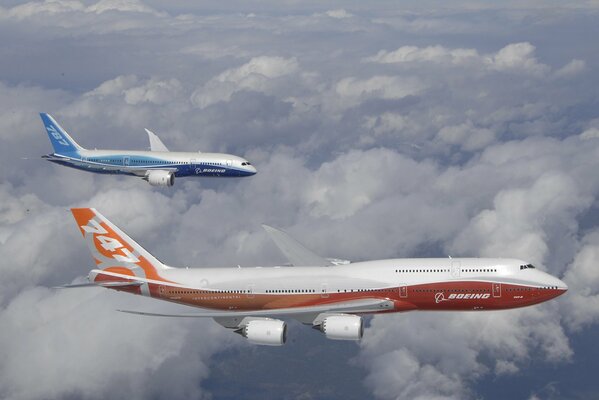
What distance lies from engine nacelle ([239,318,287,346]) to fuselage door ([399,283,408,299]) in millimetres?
15483

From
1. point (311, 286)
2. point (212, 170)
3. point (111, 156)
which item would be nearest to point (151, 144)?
point (111, 156)

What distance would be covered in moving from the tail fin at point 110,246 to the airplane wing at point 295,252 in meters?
17.3

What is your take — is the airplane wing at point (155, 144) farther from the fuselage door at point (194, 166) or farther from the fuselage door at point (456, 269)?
the fuselage door at point (456, 269)

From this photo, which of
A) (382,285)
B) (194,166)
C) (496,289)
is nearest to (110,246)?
(382,285)

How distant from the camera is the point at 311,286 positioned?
8444 cm

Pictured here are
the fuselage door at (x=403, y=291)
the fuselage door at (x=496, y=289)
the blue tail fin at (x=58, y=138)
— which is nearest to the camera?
the fuselage door at (x=496, y=289)

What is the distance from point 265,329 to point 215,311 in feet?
32.8

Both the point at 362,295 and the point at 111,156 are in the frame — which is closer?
the point at 362,295

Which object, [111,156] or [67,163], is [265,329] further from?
[67,163]

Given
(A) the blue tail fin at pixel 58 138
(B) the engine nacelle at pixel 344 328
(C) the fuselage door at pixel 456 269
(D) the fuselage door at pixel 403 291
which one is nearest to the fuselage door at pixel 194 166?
(A) the blue tail fin at pixel 58 138

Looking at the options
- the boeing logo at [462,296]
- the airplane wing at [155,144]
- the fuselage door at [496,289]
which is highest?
the fuselage door at [496,289]

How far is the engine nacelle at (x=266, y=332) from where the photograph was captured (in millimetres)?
77188

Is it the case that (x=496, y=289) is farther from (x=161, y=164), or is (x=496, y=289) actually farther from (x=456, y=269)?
(x=161, y=164)

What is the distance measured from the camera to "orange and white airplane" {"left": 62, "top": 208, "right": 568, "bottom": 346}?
268ft
